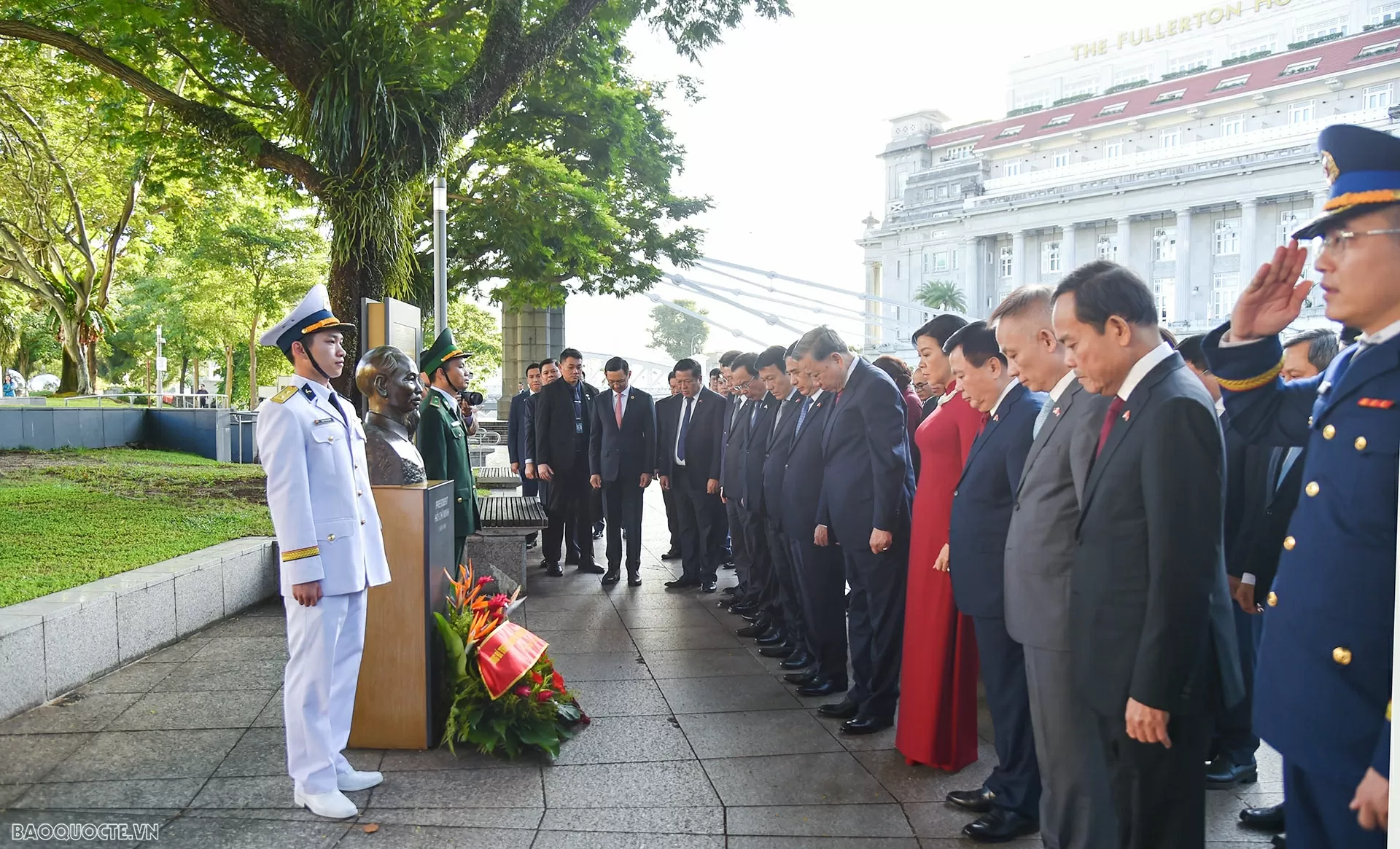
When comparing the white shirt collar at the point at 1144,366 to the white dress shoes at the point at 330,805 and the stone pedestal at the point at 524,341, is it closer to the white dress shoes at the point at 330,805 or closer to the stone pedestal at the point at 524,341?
the white dress shoes at the point at 330,805

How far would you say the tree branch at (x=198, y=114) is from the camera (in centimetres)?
918

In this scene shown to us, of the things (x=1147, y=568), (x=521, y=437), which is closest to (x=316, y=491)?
(x=1147, y=568)

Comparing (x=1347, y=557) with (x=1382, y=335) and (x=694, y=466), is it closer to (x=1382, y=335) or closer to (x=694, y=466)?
(x=1382, y=335)

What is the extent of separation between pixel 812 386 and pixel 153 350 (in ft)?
158

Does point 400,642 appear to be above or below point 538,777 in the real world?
above

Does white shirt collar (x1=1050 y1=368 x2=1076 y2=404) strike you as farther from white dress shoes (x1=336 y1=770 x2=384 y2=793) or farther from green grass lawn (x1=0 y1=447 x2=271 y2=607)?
green grass lawn (x1=0 y1=447 x2=271 y2=607)

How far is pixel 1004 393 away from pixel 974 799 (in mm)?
1515

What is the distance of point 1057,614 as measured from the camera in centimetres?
263

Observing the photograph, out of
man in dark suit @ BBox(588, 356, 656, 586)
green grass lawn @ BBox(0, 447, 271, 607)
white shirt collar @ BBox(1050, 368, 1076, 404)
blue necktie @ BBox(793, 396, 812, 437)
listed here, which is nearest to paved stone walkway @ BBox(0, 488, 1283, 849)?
green grass lawn @ BBox(0, 447, 271, 607)

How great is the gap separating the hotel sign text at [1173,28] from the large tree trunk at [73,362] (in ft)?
152

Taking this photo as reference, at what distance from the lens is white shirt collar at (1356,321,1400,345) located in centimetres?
180

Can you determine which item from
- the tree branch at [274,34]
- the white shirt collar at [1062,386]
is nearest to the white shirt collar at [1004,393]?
the white shirt collar at [1062,386]

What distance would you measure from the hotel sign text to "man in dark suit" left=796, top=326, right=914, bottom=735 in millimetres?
47260

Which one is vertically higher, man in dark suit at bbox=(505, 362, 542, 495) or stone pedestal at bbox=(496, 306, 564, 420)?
stone pedestal at bbox=(496, 306, 564, 420)
